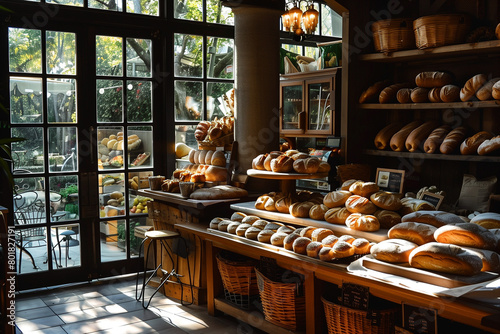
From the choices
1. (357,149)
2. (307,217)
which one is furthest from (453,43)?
(307,217)

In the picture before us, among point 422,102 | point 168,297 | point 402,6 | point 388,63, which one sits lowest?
point 168,297

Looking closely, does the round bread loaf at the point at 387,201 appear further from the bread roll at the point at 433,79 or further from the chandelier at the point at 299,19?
the chandelier at the point at 299,19

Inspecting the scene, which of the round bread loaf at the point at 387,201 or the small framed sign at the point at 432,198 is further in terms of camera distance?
the small framed sign at the point at 432,198

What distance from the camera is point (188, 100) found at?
5.66 meters

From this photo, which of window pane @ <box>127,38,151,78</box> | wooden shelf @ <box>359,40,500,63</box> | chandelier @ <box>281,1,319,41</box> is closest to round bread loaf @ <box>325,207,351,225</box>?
wooden shelf @ <box>359,40,500,63</box>

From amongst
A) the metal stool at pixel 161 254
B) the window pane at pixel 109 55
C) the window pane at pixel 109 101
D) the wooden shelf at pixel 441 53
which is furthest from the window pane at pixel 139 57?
the wooden shelf at pixel 441 53

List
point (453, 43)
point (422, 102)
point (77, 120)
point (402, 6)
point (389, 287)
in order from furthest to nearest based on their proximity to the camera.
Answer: point (77, 120)
point (402, 6)
point (422, 102)
point (453, 43)
point (389, 287)

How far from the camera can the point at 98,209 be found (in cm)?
523

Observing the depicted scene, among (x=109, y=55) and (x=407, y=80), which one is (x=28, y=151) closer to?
(x=109, y=55)

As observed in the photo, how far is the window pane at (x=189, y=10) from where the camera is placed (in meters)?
5.49

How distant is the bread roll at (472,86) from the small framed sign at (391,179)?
0.64m

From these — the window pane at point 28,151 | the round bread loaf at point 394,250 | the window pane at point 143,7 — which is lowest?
the round bread loaf at point 394,250

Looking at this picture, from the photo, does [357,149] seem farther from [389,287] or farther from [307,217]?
[389,287]

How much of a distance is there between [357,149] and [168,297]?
2.16 meters
